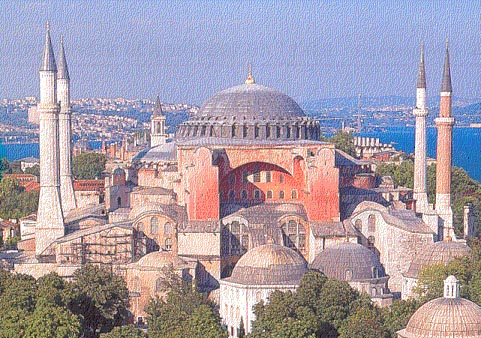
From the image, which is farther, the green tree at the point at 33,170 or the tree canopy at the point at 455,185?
the green tree at the point at 33,170

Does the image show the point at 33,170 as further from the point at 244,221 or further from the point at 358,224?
the point at 358,224

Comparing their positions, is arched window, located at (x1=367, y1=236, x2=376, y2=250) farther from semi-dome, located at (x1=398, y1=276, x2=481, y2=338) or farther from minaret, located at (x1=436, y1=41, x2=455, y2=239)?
semi-dome, located at (x1=398, y1=276, x2=481, y2=338)

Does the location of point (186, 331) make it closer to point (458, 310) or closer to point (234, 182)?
point (458, 310)

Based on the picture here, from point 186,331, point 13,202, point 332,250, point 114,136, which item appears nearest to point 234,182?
point 332,250

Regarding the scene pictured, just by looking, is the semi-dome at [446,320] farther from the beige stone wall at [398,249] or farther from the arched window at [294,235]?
the arched window at [294,235]

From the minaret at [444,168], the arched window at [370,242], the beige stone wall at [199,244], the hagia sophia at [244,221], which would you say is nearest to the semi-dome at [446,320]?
the hagia sophia at [244,221]

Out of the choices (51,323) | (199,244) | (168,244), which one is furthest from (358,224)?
(51,323)

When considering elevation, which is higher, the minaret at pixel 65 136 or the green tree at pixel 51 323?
the minaret at pixel 65 136

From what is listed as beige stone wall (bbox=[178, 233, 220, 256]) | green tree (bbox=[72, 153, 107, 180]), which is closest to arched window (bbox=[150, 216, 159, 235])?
beige stone wall (bbox=[178, 233, 220, 256])
